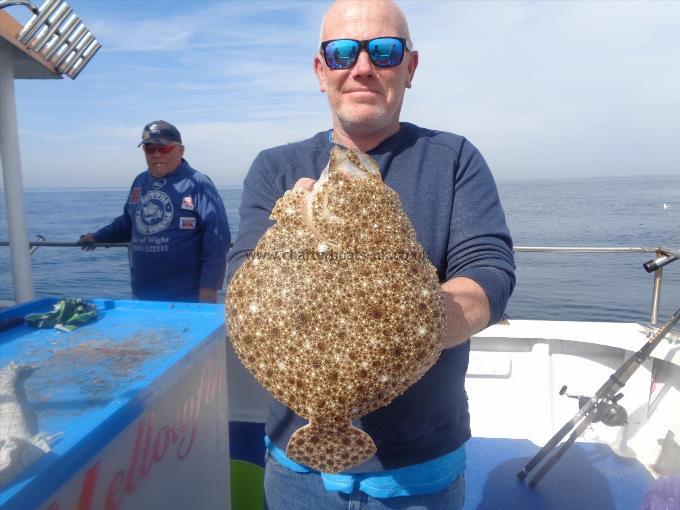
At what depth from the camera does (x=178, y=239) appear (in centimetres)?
500

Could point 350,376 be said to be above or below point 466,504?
above

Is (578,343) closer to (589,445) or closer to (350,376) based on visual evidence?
(589,445)

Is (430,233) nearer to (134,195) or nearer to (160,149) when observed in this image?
(160,149)

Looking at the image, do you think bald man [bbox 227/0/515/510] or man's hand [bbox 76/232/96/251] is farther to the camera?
man's hand [bbox 76/232/96/251]

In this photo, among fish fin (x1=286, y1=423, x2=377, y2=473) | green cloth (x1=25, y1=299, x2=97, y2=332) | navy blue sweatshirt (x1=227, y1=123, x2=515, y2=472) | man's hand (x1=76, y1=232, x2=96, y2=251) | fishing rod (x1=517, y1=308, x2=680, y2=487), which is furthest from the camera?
man's hand (x1=76, y1=232, x2=96, y2=251)

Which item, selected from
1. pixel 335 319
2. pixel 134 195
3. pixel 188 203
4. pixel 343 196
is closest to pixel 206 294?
pixel 188 203

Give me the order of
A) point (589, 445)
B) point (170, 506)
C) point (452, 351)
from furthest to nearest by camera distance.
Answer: point (589, 445) → point (170, 506) → point (452, 351)

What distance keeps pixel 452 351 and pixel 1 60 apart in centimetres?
416

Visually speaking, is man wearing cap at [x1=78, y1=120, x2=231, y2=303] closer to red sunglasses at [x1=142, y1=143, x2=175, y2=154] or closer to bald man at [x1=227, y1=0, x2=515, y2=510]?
red sunglasses at [x1=142, y1=143, x2=175, y2=154]

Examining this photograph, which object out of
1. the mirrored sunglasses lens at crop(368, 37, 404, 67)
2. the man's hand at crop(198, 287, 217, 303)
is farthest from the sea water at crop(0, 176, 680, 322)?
the mirrored sunglasses lens at crop(368, 37, 404, 67)

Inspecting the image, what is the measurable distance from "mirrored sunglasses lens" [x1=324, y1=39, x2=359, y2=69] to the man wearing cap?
3.25 metres

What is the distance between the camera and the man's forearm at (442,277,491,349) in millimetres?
1576

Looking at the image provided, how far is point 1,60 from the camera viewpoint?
3.96m

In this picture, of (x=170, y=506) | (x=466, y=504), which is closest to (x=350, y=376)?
(x=170, y=506)
